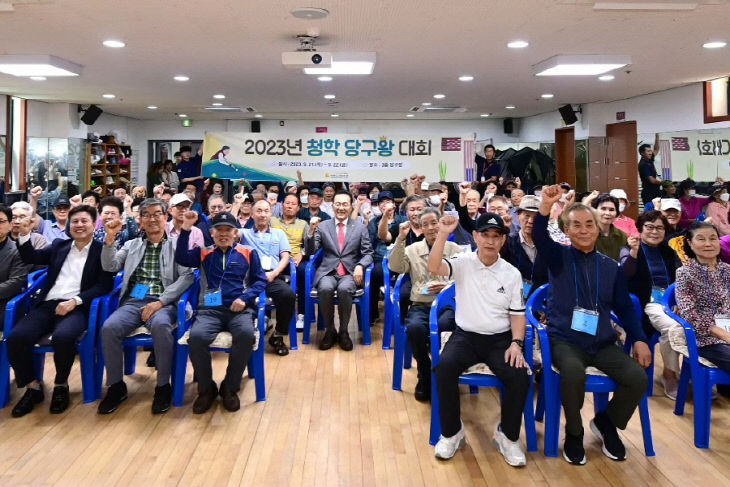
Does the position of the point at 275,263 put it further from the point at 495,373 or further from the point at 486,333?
the point at 495,373

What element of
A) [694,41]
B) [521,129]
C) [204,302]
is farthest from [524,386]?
[521,129]

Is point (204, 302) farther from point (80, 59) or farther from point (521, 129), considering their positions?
point (521, 129)

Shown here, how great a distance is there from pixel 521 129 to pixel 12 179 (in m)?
10.3

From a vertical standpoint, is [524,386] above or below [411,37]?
below

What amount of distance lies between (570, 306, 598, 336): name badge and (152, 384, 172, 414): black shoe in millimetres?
2339

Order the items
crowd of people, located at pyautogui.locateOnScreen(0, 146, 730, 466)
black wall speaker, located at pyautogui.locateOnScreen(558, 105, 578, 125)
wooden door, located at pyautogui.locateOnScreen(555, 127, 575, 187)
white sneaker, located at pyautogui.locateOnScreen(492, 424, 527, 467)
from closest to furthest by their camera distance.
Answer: white sneaker, located at pyautogui.locateOnScreen(492, 424, 527, 467) → crowd of people, located at pyautogui.locateOnScreen(0, 146, 730, 466) → black wall speaker, located at pyautogui.locateOnScreen(558, 105, 578, 125) → wooden door, located at pyautogui.locateOnScreen(555, 127, 575, 187)

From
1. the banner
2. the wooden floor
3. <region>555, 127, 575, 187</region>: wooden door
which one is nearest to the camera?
the wooden floor

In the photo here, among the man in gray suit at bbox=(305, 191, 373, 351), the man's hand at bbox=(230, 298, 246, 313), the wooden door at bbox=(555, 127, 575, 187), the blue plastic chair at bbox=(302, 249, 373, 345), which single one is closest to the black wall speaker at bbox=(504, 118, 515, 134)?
the wooden door at bbox=(555, 127, 575, 187)

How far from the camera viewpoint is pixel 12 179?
960 centimetres

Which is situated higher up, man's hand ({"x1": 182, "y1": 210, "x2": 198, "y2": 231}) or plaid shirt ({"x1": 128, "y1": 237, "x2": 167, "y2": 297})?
man's hand ({"x1": 182, "y1": 210, "x2": 198, "y2": 231})

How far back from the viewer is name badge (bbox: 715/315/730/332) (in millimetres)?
3021

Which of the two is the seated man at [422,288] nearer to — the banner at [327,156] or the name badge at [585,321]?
the name badge at [585,321]

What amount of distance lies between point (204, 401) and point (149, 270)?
37.2 inches

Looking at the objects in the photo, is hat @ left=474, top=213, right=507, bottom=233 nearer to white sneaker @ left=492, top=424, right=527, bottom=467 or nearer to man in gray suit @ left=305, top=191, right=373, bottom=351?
white sneaker @ left=492, top=424, right=527, bottom=467
